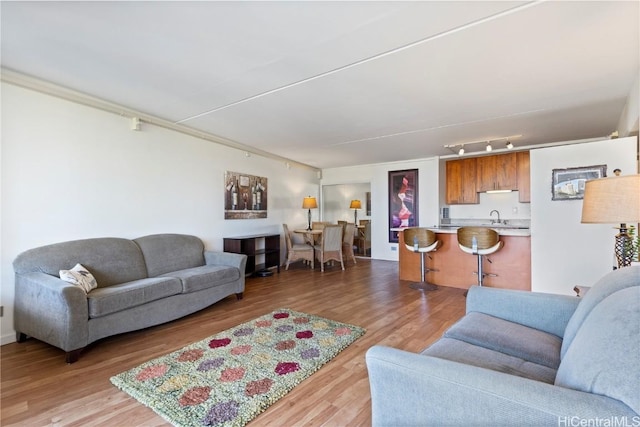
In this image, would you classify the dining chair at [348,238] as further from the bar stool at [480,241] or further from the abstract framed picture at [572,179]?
the abstract framed picture at [572,179]

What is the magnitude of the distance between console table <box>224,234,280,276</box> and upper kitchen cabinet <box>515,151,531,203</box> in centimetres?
485

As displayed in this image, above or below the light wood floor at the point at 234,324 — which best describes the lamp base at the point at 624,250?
A: above

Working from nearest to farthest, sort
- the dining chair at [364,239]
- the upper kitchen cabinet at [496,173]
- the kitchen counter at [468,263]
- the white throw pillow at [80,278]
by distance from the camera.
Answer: the white throw pillow at [80,278] → the kitchen counter at [468,263] → the upper kitchen cabinet at [496,173] → the dining chair at [364,239]

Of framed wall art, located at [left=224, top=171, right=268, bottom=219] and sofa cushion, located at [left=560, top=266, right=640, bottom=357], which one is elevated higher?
framed wall art, located at [left=224, top=171, right=268, bottom=219]

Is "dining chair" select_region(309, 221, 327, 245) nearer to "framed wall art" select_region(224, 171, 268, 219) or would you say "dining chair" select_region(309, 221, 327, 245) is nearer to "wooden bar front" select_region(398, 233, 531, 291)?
"framed wall art" select_region(224, 171, 268, 219)

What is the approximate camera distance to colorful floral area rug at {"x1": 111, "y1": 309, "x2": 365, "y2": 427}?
5.68 feet

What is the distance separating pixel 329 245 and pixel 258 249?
1.41 metres

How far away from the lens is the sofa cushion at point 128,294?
99.1 inches

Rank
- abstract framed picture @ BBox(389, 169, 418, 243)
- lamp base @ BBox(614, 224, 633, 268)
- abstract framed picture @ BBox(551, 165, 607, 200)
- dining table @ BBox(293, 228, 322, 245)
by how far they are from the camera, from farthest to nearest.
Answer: abstract framed picture @ BBox(389, 169, 418, 243), dining table @ BBox(293, 228, 322, 245), abstract framed picture @ BBox(551, 165, 607, 200), lamp base @ BBox(614, 224, 633, 268)

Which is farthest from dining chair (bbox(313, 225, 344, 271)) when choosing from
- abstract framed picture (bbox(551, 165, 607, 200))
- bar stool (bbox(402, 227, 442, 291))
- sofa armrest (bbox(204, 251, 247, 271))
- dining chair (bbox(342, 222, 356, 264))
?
abstract framed picture (bbox(551, 165, 607, 200))

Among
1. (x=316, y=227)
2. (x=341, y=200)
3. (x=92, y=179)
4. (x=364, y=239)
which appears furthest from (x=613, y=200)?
(x=341, y=200)

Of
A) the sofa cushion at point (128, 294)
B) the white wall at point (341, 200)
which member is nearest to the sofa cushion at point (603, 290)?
the sofa cushion at point (128, 294)

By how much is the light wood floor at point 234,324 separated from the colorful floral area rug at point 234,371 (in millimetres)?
80

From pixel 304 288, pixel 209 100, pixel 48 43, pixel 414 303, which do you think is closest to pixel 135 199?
pixel 209 100
